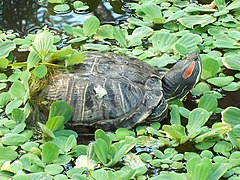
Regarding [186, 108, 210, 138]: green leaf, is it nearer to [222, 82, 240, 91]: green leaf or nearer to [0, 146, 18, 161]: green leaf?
[222, 82, 240, 91]: green leaf

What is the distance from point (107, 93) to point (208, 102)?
506 mm

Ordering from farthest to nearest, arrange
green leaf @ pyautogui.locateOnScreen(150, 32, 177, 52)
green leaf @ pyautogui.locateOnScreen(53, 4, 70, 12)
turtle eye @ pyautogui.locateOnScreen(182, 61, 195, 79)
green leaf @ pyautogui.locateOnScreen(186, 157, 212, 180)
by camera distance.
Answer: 1. green leaf @ pyautogui.locateOnScreen(53, 4, 70, 12)
2. green leaf @ pyautogui.locateOnScreen(150, 32, 177, 52)
3. turtle eye @ pyautogui.locateOnScreen(182, 61, 195, 79)
4. green leaf @ pyautogui.locateOnScreen(186, 157, 212, 180)

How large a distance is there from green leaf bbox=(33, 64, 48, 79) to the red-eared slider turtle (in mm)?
61

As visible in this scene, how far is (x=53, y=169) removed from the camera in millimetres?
2842

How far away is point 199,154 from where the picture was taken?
299cm

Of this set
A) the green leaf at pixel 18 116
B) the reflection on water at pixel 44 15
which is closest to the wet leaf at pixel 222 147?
the green leaf at pixel 18 116

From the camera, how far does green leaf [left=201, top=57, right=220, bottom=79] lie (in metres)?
3.56

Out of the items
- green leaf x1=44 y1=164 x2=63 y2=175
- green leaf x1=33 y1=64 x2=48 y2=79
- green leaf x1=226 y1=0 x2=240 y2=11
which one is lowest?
green leaf x1=44 y1=164 x2=63 y2=175

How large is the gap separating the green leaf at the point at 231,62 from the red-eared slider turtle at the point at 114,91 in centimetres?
22

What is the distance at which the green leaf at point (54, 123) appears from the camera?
3.09 meters

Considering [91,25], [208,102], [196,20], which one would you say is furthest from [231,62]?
[91,25]

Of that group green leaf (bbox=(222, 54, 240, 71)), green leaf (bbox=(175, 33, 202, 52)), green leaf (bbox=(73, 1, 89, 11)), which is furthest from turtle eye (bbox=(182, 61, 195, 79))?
green leaf (bbox=(73, 1, 89, 11))

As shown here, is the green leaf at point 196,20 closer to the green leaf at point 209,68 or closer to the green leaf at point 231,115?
the green leaf at point 209,68

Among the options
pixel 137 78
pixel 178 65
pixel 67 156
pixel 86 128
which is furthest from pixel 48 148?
pixel 178 65
